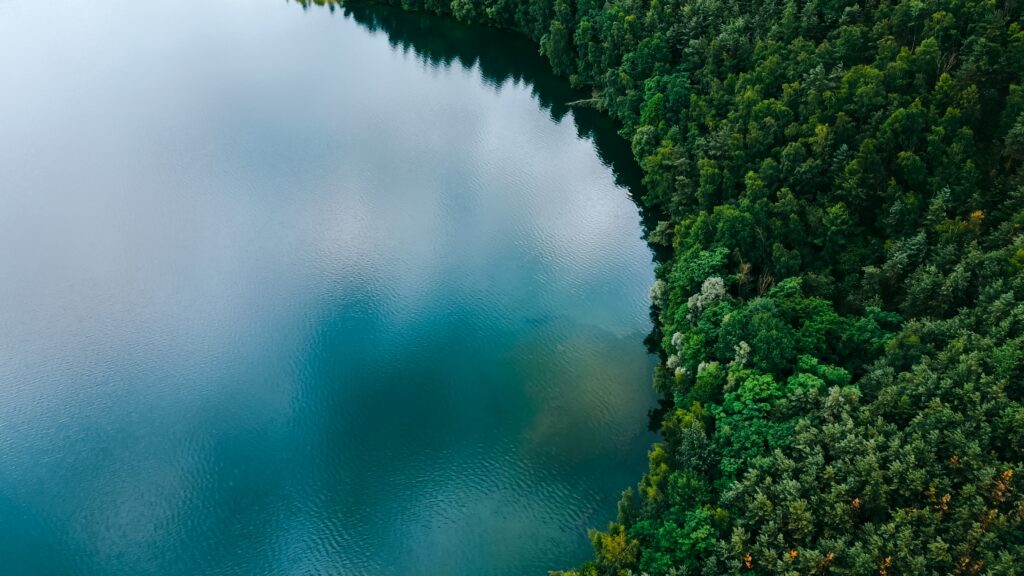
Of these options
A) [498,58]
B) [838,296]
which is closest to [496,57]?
[498,58]

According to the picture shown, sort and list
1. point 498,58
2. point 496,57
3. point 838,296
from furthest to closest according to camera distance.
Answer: point 496,57 → point 498,58 → point 838,296

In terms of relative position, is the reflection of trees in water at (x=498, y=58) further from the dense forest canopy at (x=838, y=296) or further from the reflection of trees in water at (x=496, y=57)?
the dense forest canopy at (x=838, y=296)

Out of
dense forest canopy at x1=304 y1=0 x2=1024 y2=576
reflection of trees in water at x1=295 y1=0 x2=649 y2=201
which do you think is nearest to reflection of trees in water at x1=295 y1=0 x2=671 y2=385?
reflection of trees in water at x1=295 y1=0 x2=649 y2=201

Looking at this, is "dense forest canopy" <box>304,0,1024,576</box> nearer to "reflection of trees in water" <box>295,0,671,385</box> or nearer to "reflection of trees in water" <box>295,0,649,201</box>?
"reflection of trees in water" <box>295,0,671,385</box>

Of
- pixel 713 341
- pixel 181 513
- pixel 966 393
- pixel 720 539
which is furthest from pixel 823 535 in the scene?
pixel 181 513

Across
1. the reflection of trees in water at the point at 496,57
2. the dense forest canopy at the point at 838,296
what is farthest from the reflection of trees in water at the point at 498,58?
the dense forest canopy at the point at 838,296

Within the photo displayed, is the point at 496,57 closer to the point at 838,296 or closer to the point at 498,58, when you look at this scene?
the point at 498,58
